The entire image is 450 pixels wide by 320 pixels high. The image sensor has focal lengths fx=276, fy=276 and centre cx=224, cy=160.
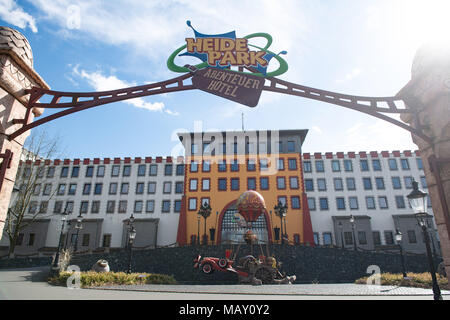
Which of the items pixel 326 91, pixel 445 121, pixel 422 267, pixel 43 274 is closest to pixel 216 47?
pixel 326 91

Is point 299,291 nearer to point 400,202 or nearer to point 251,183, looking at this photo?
point 251,183

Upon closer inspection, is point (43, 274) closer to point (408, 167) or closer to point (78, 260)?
point (78, 260)

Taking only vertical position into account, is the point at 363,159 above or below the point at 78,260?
above

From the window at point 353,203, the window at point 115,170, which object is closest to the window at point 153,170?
the window at point 115,170

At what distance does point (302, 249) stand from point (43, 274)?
1879 cm

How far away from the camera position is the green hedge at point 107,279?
556 inches

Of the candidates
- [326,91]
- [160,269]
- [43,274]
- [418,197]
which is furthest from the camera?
[160,269]

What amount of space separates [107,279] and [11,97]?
13.0 meters

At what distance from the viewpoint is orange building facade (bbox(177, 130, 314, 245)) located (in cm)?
3397

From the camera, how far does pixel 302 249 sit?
2298 cm

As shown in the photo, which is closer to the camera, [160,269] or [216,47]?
[216,47]

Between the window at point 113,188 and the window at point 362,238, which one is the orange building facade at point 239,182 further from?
the window at point 113,188

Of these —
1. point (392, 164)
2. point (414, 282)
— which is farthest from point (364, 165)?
point (414, 282)

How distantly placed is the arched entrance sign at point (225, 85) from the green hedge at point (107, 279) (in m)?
11.7
